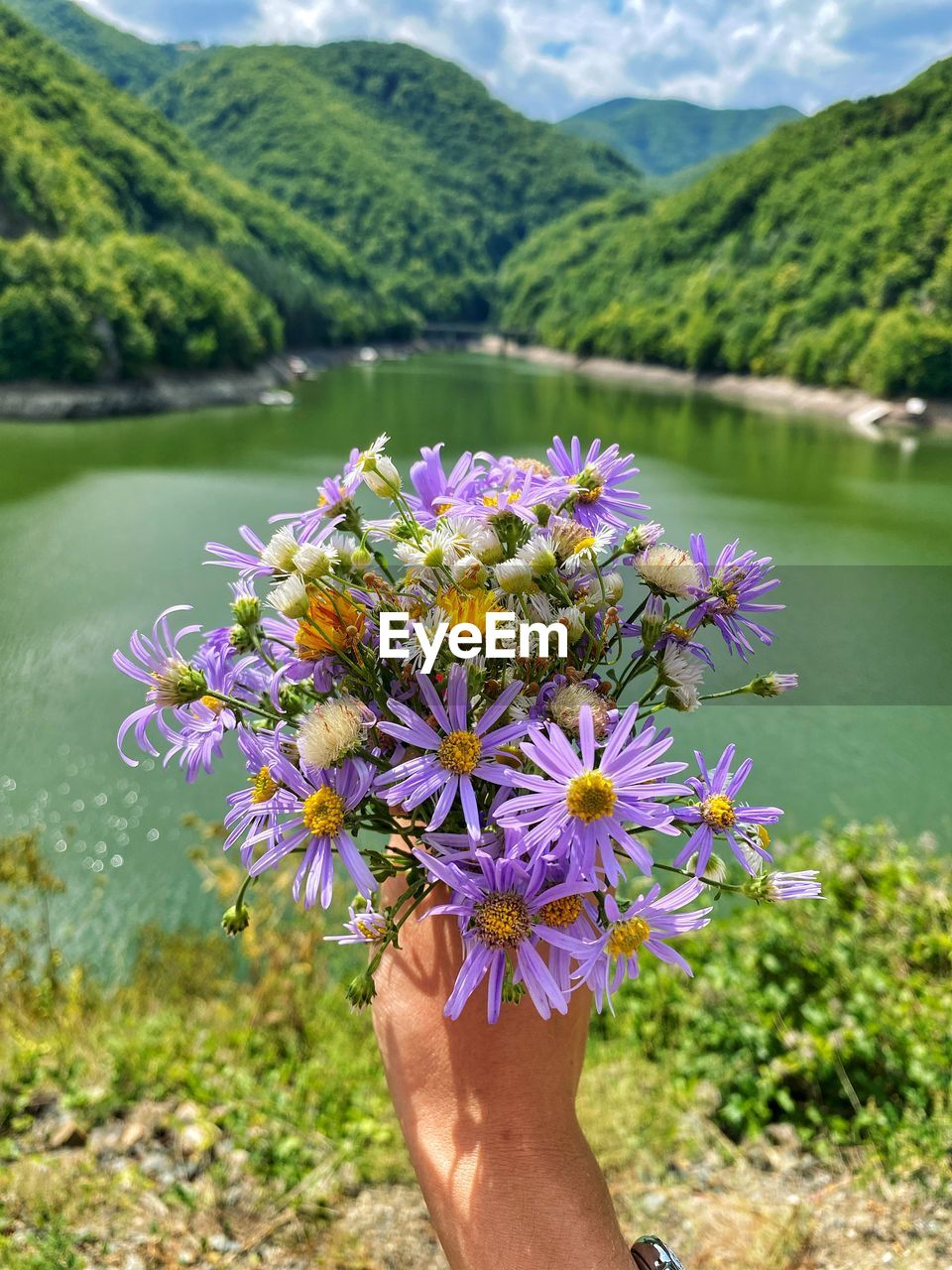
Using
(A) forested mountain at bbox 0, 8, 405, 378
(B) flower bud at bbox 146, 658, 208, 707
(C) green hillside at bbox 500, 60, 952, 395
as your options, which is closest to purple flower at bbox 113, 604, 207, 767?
(B) flower bud at bbox 146, 658, 208, 707

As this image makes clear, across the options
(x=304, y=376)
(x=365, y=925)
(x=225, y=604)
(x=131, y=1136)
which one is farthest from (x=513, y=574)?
(x=304, y=376)

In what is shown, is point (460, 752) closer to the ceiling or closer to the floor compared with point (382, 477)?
closer to the floor

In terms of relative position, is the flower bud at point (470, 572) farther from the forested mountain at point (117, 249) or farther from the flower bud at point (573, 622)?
the forested mountain at point (117, 249)

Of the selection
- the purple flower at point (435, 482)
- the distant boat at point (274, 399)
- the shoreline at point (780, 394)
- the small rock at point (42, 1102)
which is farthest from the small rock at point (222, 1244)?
the distant boat at point (274, 399)

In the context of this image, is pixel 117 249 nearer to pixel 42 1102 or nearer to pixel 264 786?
pixel 42 1102

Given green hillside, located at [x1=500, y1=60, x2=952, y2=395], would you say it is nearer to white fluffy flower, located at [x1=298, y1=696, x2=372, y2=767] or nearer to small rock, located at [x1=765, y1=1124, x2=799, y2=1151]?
small rock, located at [x1=765, y1=1124, x2=799, y2=1151]

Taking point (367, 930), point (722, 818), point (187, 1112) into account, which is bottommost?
point (187, 1112)

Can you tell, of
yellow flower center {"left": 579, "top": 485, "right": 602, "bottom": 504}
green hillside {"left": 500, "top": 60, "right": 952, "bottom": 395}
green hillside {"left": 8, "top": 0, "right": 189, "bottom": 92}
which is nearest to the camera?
yellow flower center {"left": 579, "top": 485, "right": 602, "bottom": 504}
